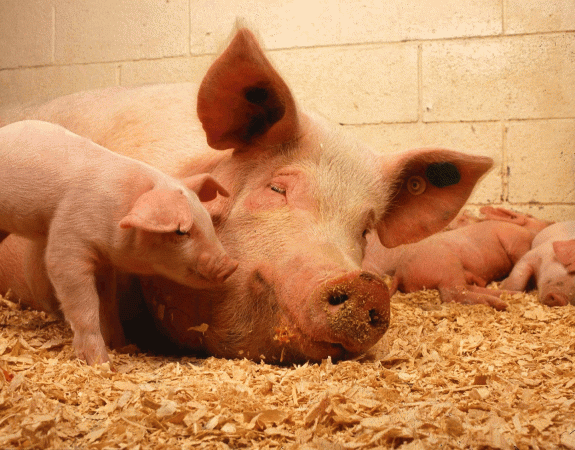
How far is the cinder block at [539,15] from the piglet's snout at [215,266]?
387 cm

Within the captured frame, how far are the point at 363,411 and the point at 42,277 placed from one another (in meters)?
→ 1.55

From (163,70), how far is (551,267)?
10.9ft

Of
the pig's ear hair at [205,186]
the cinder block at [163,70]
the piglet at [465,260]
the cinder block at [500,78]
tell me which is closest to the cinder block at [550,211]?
the piglet at [465,260]

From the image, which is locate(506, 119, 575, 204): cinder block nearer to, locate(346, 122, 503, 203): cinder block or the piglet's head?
locate(346, 122, 503, 203): cinder block

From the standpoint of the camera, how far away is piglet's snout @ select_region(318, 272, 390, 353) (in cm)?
207

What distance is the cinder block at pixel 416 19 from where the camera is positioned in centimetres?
520

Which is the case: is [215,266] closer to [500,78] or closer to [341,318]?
[341,318]

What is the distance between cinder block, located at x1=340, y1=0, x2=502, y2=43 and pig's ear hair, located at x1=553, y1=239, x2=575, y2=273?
175 cm

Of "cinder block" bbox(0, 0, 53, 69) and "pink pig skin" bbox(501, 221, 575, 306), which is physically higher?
"cinder block" bbox(0, 0, 53, 69)

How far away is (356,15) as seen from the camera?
5.33m

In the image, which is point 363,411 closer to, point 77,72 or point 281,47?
point 281,47

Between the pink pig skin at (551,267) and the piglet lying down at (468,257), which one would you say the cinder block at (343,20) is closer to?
the piglet lying down at (468,257)

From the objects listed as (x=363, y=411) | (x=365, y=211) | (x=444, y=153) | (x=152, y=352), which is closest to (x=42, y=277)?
(x=152, y=352)

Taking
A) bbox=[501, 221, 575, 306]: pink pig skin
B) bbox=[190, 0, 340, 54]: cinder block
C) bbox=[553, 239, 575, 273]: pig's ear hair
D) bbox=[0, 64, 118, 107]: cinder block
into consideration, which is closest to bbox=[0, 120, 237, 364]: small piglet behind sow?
bbox=[501, 221, 575, 306]: pink pig skin
